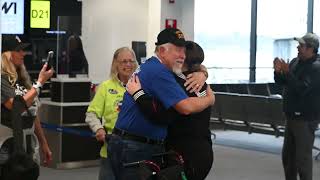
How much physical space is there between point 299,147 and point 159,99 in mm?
3014

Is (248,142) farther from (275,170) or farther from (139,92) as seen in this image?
(139,92)

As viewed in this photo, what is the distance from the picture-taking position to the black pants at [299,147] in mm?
6223

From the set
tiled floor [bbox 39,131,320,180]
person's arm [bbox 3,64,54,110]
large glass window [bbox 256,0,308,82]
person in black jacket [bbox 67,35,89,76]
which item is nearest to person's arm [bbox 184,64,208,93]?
person's arm [bbox 3,64,54,110]

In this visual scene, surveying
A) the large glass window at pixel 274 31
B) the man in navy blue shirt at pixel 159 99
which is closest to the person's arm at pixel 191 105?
the man in navy blue shirt at pixel 159 99

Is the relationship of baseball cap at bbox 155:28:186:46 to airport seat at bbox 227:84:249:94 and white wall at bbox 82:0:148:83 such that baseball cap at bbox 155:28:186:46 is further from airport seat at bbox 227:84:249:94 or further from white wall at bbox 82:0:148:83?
airport seat at bbox 227:84:249:94

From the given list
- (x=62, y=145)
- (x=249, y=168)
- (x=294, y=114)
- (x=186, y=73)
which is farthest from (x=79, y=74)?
(x=186, y=73)

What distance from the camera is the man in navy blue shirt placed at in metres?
3.58

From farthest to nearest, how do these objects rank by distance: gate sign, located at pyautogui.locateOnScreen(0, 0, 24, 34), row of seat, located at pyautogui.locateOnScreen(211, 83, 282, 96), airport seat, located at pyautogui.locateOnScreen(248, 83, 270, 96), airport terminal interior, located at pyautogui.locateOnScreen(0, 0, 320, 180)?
1. airport seat, located at pyautogui.locateOnScreen(248, 83, 270, 96)
2. row of seat, located at pyautogui.locateOnScreen(211, 83, 282, 96)
3. gate sign, located at pyautogui.locateOnScreen(0, 0, 24, 34)
4. airport terminal interior, located at pyautogui.locateOnScreen(0, 0, 320, 180)

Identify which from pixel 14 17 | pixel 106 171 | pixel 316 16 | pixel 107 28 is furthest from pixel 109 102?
pixel 316 16

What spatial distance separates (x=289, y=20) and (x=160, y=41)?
44.2 ft

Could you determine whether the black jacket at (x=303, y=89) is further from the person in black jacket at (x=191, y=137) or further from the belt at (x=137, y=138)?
the belt at (x=137, y=138)

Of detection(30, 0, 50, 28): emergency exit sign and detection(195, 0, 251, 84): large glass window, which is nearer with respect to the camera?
detection(30, 0, 50, 28): emergency exit sign

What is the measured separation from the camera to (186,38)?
10922mm

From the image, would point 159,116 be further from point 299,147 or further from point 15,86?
point 299,147
